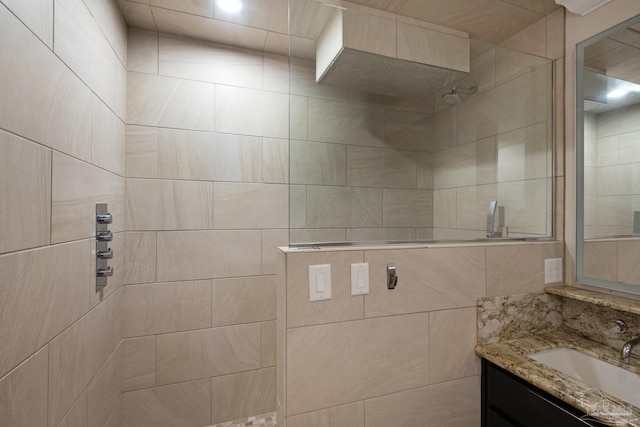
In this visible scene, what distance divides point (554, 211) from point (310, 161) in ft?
4.36

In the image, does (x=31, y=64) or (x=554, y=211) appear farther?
(x=554, y=211)

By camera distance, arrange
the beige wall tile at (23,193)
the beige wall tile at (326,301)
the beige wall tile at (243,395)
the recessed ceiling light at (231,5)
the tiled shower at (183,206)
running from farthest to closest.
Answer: the beige wall tile at (243,395), the recessed ceiling light at (231,5), the beige wall tile at (326,301), the tiled shower at (183,206), the beige wall tile at (23,193)

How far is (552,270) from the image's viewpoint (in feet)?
4.99

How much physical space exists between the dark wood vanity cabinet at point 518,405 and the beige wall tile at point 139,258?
181cm

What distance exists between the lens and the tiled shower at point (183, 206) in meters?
0.87

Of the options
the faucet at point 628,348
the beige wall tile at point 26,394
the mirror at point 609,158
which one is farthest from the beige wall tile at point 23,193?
the mirror at point 609,158

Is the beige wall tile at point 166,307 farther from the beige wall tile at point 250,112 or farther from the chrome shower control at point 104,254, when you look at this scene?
the beige wall tile at point 250,112

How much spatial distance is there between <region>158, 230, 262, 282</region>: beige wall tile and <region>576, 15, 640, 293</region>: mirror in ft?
5.84

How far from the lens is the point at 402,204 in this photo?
4.93 ft

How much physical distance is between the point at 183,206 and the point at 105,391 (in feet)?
3.27

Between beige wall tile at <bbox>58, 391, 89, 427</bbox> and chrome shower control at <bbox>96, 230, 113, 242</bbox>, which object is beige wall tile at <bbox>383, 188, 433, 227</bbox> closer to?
chrome shower control at <bbox>96, 230, 113, 242</bbox>

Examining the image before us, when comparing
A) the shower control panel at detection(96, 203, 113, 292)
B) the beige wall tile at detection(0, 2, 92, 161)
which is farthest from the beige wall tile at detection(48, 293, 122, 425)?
the beige wall tile at detection(0, 2, 92, 161)

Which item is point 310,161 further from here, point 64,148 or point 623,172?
point 623,172

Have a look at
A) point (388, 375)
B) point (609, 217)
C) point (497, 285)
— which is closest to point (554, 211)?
point (609, 217)
